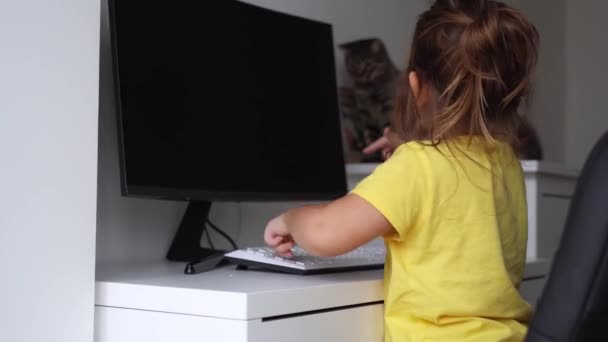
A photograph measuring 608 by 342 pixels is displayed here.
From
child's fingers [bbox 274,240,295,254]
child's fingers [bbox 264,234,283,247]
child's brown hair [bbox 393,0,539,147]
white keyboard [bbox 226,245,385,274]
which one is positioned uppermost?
child's brown hair [bbox 393,0,539,147]

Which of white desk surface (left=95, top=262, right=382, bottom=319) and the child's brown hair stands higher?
the child's brown hair

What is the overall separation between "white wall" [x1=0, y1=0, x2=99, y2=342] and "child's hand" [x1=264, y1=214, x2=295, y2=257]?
27cm

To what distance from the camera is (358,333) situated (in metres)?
1.13

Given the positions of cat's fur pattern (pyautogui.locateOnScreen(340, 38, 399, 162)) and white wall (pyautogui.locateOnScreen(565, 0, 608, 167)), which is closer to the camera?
cat's fur pattern (pyautogui.locateOnScreen(340, 38, 399, 162))

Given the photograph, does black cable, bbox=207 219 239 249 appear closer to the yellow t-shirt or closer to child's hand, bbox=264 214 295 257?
child's hand, bbox=264 214 295 257

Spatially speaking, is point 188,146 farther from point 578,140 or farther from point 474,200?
point 578,140

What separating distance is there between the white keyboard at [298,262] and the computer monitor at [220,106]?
0.60 ft

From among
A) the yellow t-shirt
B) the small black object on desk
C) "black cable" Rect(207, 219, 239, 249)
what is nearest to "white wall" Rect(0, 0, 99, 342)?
the small black object on desk

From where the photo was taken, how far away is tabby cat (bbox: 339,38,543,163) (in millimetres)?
2045

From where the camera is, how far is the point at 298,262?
120cm

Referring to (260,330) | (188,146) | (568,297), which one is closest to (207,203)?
(188,146)

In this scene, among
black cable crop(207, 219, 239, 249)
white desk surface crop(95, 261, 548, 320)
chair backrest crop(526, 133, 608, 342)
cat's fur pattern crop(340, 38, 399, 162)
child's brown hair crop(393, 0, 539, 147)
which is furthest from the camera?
cat's fur pattern crop(340, 38, 399, 162)

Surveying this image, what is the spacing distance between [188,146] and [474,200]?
1.74ft

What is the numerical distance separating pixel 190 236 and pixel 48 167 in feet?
1.57
